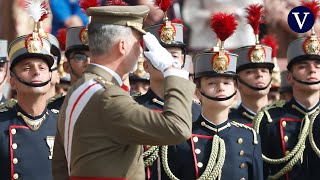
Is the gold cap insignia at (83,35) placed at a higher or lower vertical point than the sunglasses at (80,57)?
higher

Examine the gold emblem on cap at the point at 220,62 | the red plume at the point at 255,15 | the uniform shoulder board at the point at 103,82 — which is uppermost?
the red plume at the point at 255,15

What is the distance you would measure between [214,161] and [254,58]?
5.95ft

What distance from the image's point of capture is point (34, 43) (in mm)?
8156

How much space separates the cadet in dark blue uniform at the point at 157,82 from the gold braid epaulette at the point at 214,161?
2.8 inches

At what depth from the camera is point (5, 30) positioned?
11.9 metres

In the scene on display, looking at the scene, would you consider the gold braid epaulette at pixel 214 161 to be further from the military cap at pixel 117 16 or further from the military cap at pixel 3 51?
the military cap at pixel 117 16

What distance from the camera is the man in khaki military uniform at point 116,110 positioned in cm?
571

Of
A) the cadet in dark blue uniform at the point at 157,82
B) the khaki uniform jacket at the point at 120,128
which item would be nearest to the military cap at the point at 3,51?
the cadet in dark blue uniform at the point at 157,82

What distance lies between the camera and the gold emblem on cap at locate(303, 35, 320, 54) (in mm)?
8992

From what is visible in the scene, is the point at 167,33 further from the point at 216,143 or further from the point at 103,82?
the point at 103,82

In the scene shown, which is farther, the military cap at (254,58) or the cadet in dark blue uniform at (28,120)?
the military cap at (254,58)

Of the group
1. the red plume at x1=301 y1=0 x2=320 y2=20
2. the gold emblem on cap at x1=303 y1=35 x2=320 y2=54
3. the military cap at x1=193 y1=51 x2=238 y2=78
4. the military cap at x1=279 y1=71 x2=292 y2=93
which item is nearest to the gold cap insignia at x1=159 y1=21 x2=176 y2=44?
the military cap at x1=193 y1=51 x2=238 y2=78

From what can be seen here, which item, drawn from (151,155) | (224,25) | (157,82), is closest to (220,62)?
(224,25)

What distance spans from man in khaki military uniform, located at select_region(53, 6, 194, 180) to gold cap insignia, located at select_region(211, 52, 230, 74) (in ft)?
6.69
